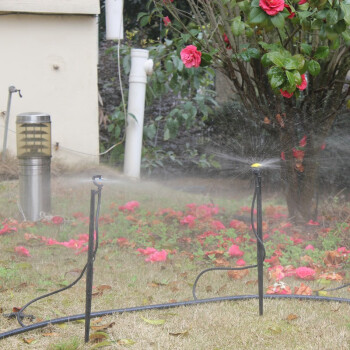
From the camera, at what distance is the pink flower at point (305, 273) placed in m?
3.49

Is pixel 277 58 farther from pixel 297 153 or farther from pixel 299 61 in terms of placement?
pixel 297 153

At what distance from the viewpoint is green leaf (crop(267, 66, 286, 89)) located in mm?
3385

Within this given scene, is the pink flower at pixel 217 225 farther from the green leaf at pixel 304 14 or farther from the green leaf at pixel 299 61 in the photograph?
the green leaf at pixel 304 14

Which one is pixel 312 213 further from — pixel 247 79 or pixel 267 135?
pixel 247 79

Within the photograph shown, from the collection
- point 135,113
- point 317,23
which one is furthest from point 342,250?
point 135,113

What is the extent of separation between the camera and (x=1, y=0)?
655 centimetres

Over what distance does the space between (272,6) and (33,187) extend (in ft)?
8.32

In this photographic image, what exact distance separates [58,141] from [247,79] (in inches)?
126

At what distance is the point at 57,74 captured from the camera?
6.92 m

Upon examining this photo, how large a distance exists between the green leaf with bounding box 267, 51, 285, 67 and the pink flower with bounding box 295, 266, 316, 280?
118 centimetres

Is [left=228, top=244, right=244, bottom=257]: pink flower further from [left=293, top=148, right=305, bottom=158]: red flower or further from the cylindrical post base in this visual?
the cylindrical post base

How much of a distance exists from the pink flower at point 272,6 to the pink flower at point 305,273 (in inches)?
57.5

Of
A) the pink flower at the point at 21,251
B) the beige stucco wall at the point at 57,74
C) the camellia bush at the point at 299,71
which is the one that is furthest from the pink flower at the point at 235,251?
the beige stucco wall at the point at 57,74

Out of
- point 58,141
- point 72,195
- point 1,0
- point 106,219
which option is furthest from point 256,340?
point 1,0
